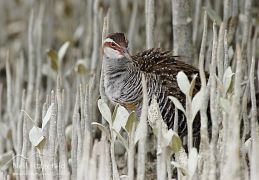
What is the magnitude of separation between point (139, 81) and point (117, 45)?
23 cm

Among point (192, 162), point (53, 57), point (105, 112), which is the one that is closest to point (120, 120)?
point (105, 112)

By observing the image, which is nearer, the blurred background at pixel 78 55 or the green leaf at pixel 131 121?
the green leaf at pixel 131 121

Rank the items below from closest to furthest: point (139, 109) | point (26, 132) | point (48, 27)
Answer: point (26, 132), point (139, 109), point (48, 27)

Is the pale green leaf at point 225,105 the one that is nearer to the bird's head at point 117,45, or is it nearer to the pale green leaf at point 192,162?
the pale green leaf at point 192,162

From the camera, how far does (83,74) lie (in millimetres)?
4219

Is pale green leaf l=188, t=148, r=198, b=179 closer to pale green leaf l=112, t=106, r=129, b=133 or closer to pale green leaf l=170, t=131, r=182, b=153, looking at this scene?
pale green leaf l=170, t=131, r=182, b=153

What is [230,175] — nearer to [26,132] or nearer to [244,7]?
[26,132]

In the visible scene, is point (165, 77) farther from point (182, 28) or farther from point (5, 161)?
point (5, 161)

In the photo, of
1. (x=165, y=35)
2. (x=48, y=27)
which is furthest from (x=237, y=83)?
(x=48, y=27)

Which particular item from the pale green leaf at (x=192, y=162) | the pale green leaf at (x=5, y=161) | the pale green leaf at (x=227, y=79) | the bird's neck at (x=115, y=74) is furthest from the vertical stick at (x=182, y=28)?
the pale green leaf at (x=192, y=162)

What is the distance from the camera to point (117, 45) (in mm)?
3475

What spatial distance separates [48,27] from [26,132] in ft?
7.97

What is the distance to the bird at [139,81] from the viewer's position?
3.58m

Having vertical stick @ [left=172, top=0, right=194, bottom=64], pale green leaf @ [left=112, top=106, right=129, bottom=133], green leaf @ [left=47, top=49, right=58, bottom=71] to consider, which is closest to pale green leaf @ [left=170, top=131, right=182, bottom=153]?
pale green leaf @ [left=112, top=106, right=129, bottom=133]
